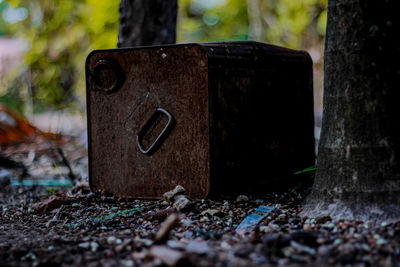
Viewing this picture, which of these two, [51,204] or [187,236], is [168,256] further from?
[51,204]

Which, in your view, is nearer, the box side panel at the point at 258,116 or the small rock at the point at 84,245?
the small rock at the point at 84,245

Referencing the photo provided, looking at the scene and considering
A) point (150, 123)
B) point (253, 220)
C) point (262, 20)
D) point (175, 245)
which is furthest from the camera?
point (262, 20)

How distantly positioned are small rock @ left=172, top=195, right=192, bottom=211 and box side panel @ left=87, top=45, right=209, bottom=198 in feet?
0.48

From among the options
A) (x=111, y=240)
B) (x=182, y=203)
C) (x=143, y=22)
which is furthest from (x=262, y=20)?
(x=111, y=240)

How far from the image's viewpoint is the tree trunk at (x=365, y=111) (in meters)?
1.94

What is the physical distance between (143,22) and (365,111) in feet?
8.10

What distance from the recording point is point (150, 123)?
2705 millimetres

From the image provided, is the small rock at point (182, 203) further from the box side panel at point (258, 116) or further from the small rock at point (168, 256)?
the small rock at point (168, 256)

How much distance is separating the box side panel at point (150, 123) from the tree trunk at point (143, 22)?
117 centimetres

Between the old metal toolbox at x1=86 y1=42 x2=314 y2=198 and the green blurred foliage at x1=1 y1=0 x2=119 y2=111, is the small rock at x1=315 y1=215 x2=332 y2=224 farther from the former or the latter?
the green blurred foliage at x1=1 y1=0 x2=119 y2=111

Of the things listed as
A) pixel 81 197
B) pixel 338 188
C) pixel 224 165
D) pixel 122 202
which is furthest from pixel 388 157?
pixel 81 197

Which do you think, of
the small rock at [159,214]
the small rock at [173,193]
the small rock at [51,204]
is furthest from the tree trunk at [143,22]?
the small rock at [159,214]

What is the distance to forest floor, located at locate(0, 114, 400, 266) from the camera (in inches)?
60.2

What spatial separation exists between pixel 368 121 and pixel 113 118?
1527 millimetres
